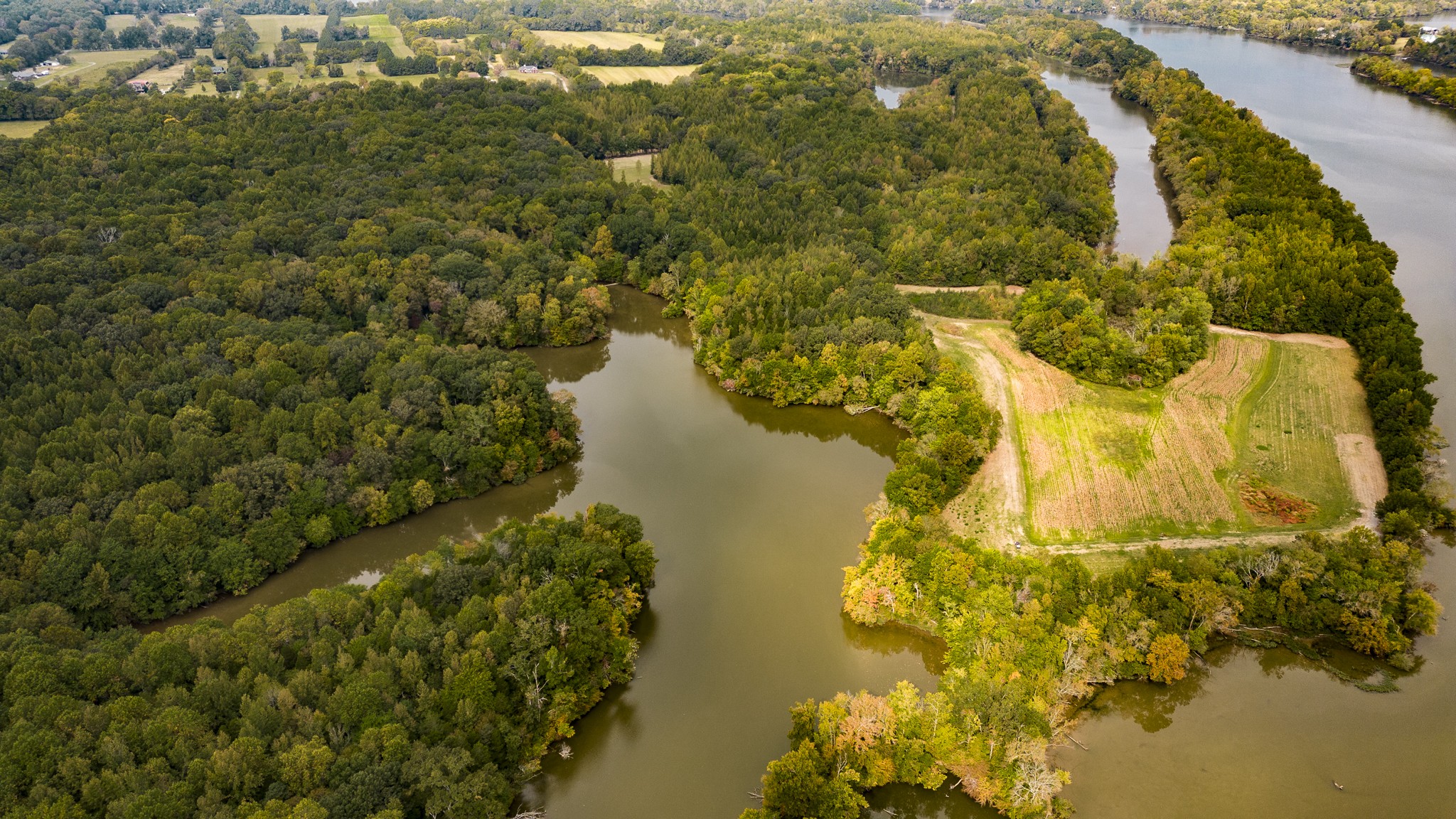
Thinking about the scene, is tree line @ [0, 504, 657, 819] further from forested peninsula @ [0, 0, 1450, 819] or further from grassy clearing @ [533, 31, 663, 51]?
grassy clearing @ [533, 31, 663, 51]

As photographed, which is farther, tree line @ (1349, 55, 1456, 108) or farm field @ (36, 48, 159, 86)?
tree line @ (1349, 55, 1456, 108)

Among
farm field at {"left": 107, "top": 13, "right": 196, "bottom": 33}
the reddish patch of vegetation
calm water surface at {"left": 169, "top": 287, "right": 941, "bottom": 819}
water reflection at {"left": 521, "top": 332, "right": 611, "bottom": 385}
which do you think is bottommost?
calm water surface at {"left": 169, "top": 287, "right": 941, "bottom": 819}

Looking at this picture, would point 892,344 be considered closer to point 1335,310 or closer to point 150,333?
point 1335,310

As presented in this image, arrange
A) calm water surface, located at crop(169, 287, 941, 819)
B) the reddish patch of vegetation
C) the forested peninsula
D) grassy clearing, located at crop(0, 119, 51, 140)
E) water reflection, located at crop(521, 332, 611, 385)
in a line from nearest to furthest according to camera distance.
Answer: the forested peninsula
calm water surface, located at crop(169, 287, 941, 819)
the reddish patch of vegetation
water reflection, located at crop(521, 332, 611, 385)
grassy clearing, located at crop(0, 119, 51, 140)

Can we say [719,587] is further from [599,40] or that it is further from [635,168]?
[599,40]

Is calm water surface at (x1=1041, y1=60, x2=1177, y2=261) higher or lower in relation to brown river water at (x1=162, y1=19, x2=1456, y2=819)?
higher

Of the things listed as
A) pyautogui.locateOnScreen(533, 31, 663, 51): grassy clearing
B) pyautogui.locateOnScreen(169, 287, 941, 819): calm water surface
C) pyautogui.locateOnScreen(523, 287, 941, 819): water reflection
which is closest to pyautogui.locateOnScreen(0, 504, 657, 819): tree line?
pyautogui.locateOnScreen(523, 287, 941, 819): water reflection

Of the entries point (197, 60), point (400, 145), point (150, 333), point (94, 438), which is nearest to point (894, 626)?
point (94, 438)

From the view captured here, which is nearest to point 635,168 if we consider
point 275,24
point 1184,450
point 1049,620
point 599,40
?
point 1184,450
